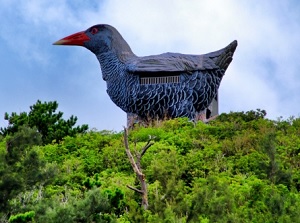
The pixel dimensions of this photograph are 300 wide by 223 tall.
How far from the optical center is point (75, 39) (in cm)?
2223

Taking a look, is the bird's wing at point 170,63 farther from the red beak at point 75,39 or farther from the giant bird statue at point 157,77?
the red beak at point 75,39

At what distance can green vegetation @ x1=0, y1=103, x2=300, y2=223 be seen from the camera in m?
9.78

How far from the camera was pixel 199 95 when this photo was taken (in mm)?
21453

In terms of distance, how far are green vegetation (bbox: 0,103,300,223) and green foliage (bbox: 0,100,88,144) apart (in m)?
0.19

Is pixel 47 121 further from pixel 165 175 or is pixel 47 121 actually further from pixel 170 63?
pixel 165 175

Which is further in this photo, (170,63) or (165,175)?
(170,63)

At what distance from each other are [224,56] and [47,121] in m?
5.19

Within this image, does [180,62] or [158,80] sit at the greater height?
[180,62]

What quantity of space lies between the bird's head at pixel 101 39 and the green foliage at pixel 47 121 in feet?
8.75

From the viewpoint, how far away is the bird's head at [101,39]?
2203cm

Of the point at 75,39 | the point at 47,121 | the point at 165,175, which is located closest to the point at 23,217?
the point at 165,175

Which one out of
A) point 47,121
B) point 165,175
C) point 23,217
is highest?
point 47,121

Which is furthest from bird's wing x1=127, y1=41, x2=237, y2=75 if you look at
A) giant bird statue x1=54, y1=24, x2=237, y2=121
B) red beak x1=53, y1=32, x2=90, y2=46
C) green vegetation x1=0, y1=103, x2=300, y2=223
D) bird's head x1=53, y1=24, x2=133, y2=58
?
green vegetation x1=0, y1=103, x2=300, y2=223

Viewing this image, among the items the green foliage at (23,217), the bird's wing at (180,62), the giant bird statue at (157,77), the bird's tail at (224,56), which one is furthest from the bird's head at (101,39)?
the green foliage at (23,217)
